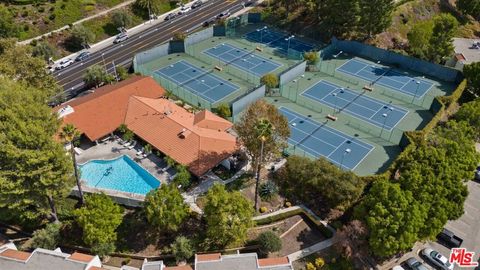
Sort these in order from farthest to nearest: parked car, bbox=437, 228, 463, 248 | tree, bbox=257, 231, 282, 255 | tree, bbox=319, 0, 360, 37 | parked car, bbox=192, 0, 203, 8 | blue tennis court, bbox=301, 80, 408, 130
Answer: parked car, bbox=192, 0, 203, 8, tree, bbox=319, 0, 360, 37, blue tennis court, bbox=301, 80, 408, 130, parked car, bbox=437, 228, 463, 248, tree, bbox=257, 231, 282, 255

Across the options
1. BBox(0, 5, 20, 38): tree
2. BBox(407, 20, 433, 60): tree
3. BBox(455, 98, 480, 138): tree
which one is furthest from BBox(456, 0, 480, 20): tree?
BBox(0, 5, 20, 38): tree

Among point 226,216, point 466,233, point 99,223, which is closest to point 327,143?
point 466,233

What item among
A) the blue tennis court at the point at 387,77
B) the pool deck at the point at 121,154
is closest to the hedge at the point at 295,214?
the pool deck at the point at 121,154

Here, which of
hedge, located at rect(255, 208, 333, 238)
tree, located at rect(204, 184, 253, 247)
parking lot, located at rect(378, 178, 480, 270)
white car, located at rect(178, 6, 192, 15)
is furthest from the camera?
white car, located at rect(178, 6, 192, 15)

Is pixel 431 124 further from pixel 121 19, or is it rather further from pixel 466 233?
pixel 121 19

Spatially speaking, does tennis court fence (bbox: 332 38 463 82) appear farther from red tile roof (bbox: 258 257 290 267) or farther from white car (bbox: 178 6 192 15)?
red tile roof (bbox: 258 257 290 267)
